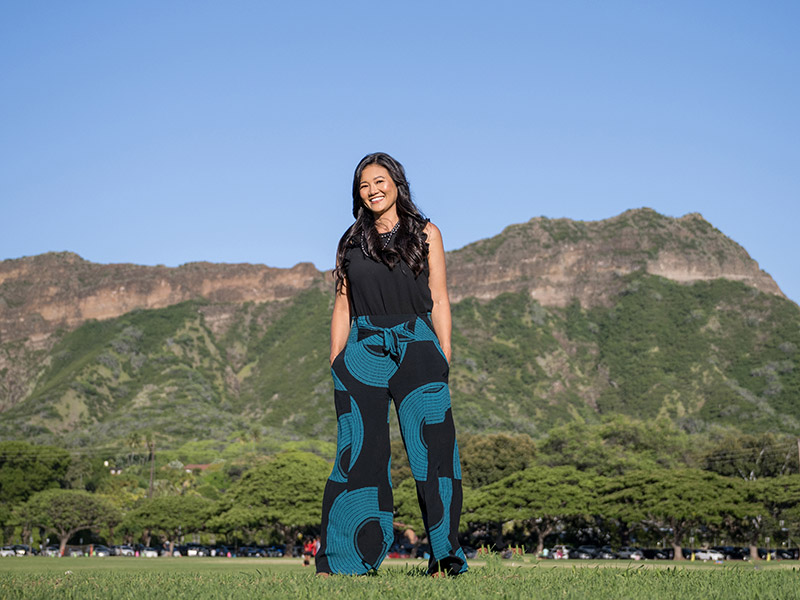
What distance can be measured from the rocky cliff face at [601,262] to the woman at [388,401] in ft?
561

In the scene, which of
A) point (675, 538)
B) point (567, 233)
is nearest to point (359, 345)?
point (675, 538)

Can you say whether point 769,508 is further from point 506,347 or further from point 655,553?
point 506,347

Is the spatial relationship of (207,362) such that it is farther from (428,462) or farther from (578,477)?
(428,462)

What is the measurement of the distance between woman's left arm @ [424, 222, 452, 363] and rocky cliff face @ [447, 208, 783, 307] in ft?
560

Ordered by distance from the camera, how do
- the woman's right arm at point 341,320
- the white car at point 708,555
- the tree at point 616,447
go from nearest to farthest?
the woman's right arm at point 341,320, the white car at point 708,555, the tree at point 616,447

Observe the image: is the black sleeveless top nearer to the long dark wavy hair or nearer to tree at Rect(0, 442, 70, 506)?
the long dark wavy hair

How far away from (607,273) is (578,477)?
422ft

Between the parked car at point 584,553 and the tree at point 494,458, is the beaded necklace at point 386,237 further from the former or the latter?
the tree at point 494,458

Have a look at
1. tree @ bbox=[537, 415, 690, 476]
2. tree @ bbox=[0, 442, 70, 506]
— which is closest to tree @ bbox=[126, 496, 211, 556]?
tree @ bbox=[0, 442, 70, 506]

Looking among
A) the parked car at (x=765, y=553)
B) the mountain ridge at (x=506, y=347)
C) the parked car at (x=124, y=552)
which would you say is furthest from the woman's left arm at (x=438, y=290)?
the mountain ridge at (x=506, y=347)

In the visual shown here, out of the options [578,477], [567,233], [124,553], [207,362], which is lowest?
[124,553]

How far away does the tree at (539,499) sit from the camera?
52.9 metres

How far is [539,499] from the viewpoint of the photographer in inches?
2095

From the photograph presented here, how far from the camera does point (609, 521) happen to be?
175 ft
